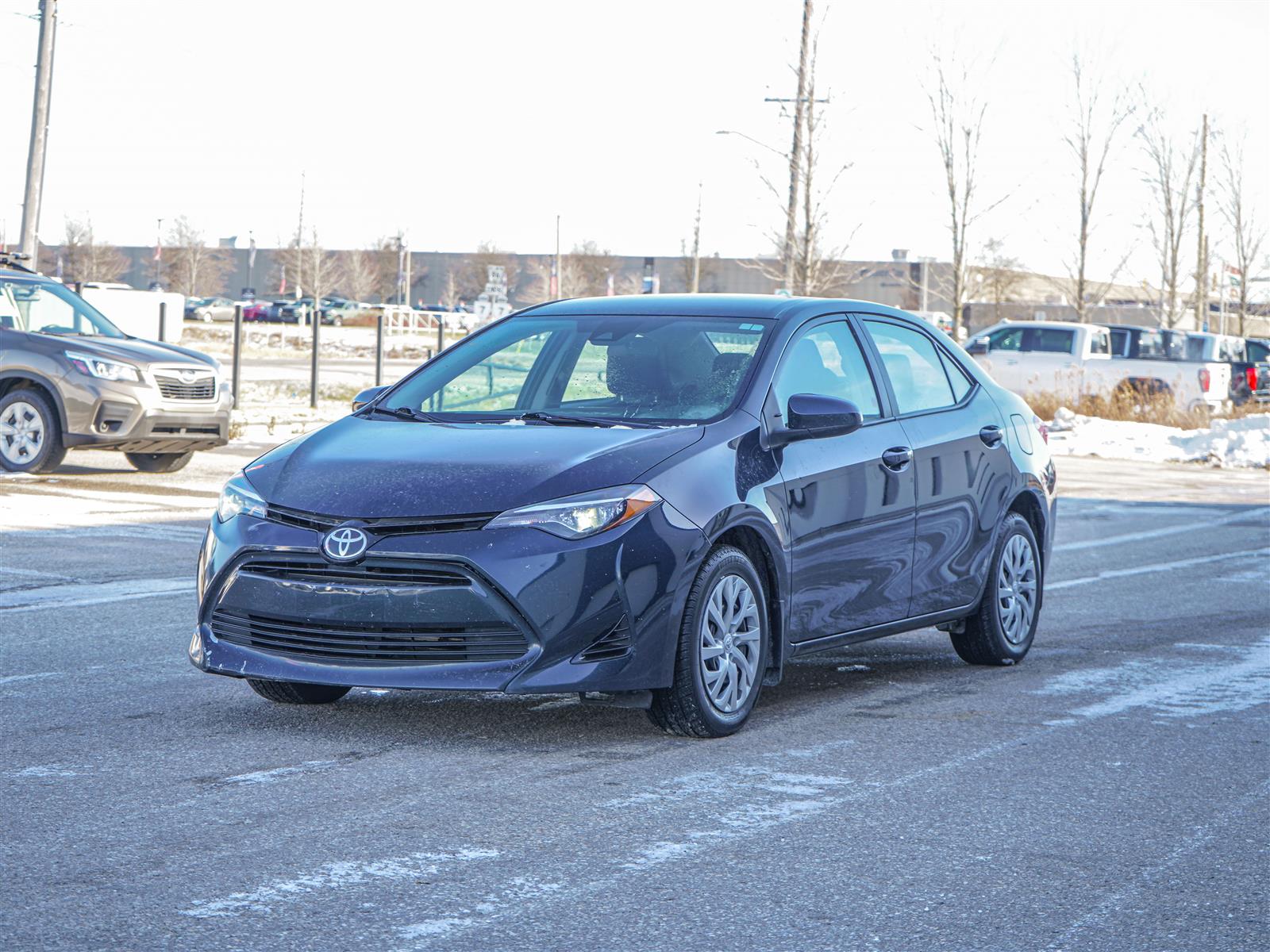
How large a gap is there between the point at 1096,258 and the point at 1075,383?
14.2 meters

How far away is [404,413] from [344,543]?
1250 millimetres

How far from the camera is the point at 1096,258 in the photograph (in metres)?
44.1

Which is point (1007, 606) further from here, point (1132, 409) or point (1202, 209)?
point (1202, 209)

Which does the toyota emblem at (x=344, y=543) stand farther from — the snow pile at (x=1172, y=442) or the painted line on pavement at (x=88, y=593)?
the snow pile at (x=1172, y=442)

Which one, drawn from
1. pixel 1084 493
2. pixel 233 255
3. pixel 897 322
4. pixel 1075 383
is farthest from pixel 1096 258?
pixel 233 255

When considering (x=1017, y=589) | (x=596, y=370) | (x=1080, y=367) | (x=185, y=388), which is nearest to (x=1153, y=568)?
(x=1017, y=589)

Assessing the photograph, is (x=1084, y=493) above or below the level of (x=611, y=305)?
below

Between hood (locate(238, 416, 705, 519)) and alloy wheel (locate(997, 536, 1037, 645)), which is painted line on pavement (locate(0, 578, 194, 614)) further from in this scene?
alloy wheel (locate(997, 536, 1037, 645))

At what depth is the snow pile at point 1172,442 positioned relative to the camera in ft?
82.8

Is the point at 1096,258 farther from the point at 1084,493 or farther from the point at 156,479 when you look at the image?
the point at 156,479

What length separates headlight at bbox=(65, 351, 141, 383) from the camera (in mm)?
14703

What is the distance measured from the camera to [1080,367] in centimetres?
3094

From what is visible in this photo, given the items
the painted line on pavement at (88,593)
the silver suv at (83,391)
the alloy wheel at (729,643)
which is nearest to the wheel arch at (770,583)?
the alloy wheel at (729,643)

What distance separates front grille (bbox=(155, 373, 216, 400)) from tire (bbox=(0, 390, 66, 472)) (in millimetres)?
898
